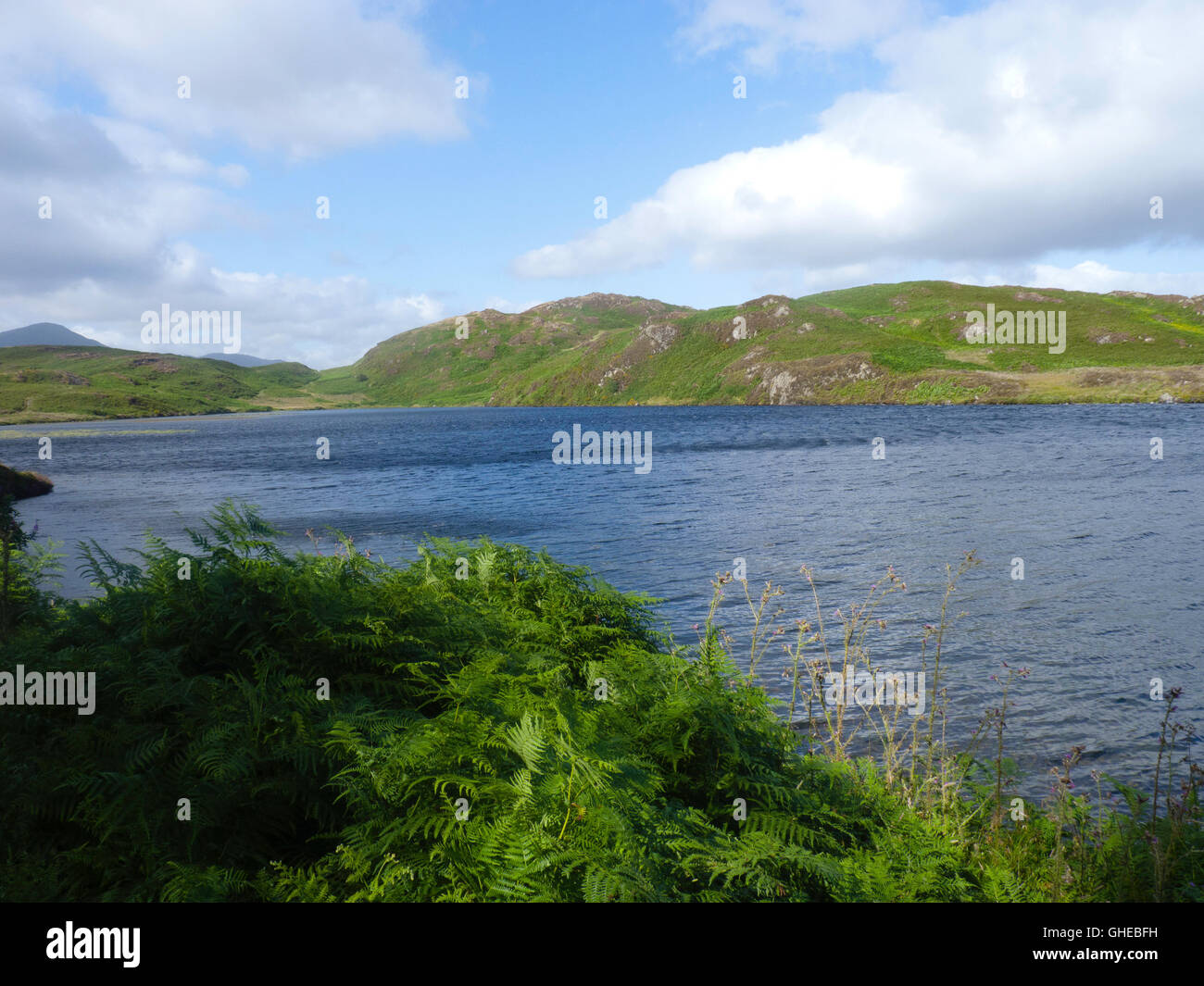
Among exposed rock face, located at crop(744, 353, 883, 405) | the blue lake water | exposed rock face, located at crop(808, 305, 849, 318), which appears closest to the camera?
the blue lake water

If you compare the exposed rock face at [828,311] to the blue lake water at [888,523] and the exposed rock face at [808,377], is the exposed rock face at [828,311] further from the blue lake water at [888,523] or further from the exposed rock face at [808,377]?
the blue lake water at [888,523]

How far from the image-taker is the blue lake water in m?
13.0

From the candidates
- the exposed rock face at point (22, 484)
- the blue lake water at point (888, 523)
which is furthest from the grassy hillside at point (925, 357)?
the exposed rock face at point (22, 484)

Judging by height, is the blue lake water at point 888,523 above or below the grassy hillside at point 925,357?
below

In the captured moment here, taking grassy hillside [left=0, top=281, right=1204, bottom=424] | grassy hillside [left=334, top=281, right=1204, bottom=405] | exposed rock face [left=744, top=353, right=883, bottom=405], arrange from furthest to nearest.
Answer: exposed rock face [left=744, top=353, right=883, bottom=405]
grassy hillside [left=334, top=281, right=1204, bottom=405]
grassy hillside [left=0, top=281, right=1204, bottom=424]

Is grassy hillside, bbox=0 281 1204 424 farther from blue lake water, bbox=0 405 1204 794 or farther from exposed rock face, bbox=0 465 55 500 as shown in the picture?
exposed rock face, bbox=0 465 55 500

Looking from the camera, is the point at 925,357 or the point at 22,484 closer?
the point at 22,484

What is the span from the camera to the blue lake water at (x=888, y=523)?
42.7 feet

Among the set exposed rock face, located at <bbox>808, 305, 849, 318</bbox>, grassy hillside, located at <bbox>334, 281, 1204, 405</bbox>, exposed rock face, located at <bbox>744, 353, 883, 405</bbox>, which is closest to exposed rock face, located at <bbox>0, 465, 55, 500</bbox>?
grassy hillside, located at <bbox>334, 281, 1204, 405</bbox>

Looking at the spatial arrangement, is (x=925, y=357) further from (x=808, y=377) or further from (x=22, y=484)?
(x=22, y=484)

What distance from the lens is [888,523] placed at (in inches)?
1090

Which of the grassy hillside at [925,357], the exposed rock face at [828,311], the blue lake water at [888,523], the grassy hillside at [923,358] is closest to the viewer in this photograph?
the blue lake water at [888,523]

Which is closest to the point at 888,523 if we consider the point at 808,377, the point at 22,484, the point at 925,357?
the point at 22,484
